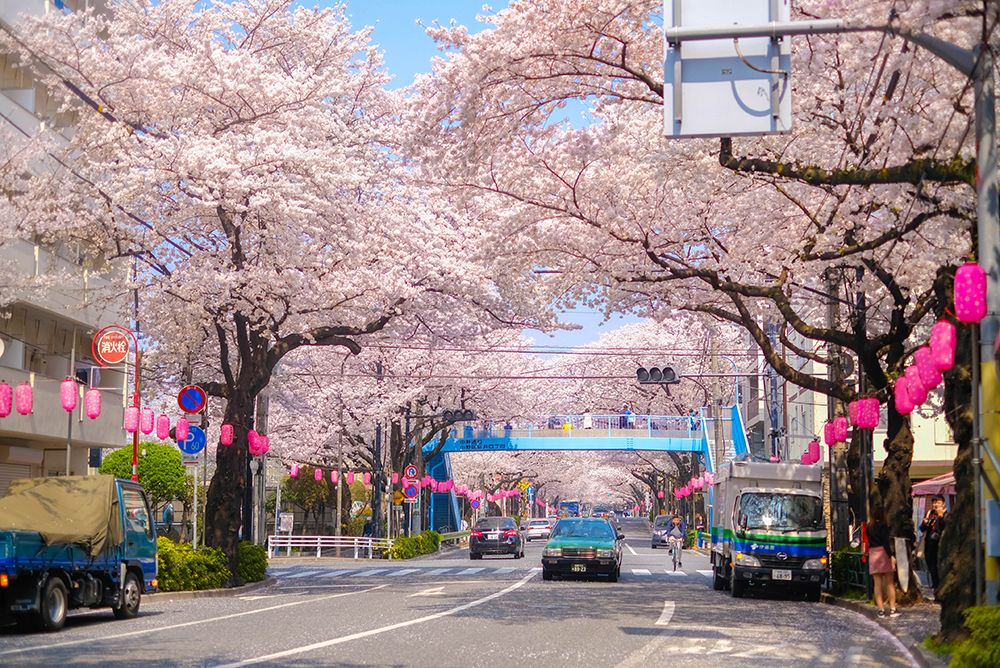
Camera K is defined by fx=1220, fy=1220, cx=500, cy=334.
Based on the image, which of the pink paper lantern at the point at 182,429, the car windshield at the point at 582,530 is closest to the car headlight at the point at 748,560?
the car windshield at the point at 582,530

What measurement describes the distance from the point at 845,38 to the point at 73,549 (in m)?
13.3

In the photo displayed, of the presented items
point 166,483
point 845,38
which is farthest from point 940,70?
point 166,483

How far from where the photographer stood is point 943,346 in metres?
14.5

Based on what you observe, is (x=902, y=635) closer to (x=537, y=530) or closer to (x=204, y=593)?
(x=204, y=593)

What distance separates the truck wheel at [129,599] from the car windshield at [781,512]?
12867 millimetres

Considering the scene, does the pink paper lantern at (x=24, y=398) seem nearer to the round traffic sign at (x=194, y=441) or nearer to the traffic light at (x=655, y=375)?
the round traffic sign at (x=194, y=441)

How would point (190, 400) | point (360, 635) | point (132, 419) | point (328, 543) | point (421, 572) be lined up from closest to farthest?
point (360, 635), point (190, 400), point (132, 419), point (421, 572), point (328, 543)

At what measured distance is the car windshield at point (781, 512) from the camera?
A: 26.4 m

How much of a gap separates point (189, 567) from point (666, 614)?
37.1 feet

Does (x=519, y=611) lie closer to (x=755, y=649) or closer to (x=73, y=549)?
(x=755, y=649)

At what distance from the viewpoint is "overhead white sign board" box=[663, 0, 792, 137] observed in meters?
12.3

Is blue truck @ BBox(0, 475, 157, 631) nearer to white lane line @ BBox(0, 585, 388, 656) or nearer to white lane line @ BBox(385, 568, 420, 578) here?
white lane line @ BBox(0, 585, 388, 656)

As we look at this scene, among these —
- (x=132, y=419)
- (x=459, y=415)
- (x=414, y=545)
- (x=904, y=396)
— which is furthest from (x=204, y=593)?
(x=459, y=415)

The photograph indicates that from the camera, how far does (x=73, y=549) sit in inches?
718
